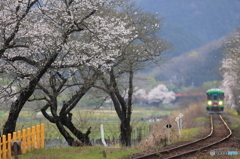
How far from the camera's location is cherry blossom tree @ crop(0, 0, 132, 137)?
1364cm

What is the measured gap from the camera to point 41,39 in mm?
14688

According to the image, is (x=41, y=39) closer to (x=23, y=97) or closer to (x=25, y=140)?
(x=23, y=97)

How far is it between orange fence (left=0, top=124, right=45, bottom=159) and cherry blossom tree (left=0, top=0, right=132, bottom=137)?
2.59ft

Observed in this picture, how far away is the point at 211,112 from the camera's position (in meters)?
50.3

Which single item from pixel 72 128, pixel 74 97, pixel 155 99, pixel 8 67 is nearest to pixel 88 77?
pixel 74 97

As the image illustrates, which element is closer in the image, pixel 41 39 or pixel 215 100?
pixel 41 39

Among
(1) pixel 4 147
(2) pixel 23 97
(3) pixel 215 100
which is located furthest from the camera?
(3) pixel 215 100

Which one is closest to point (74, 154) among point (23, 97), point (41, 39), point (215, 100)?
point (23, 97)

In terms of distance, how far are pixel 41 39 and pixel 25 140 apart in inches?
142

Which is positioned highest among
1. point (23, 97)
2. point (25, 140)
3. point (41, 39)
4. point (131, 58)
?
point (131, 58)

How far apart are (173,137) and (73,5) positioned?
9989 millimetres

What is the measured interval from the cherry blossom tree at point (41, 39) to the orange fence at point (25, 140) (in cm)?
79

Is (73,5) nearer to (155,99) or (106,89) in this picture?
(106,89)

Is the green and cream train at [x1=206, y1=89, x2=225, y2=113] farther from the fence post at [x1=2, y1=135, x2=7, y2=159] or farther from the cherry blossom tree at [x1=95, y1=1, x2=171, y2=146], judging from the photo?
the fence post at [x1=2, y1=135, x2=7, y2=159]
